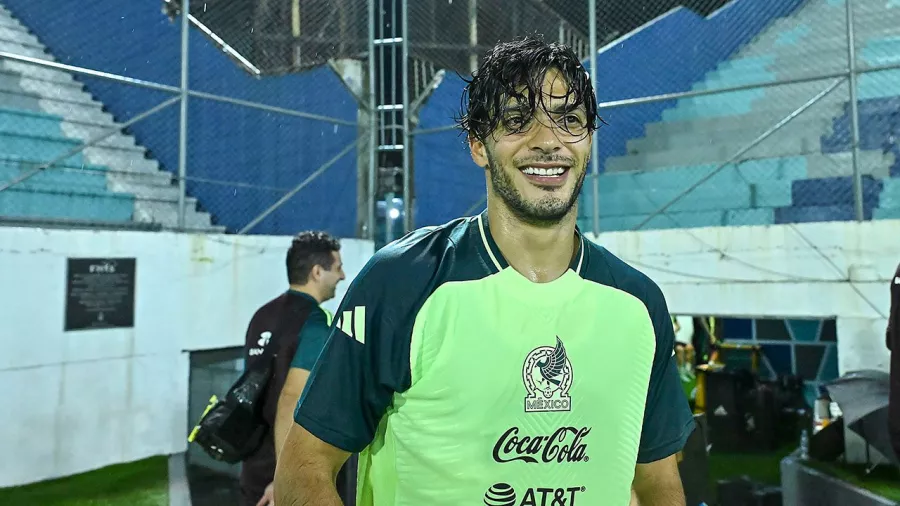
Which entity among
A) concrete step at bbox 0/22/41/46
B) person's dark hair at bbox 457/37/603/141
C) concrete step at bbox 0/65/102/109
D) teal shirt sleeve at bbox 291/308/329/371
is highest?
concrete step at bbox 0/22/41/46

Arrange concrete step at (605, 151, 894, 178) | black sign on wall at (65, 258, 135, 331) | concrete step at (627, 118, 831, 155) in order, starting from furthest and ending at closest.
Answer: concrete step at (627, 118, 831, 155) < concrete step at (605, 151, 894, 178) < black sign on wall at (65, 258, 135, 331)

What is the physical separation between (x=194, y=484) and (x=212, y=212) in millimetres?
3745

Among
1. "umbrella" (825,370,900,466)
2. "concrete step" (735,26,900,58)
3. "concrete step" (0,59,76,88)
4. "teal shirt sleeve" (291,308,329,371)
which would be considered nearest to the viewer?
"teal shirt sleeve" (291,308,329,371)

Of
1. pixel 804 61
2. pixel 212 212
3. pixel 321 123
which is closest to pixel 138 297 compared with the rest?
pixel 212 212

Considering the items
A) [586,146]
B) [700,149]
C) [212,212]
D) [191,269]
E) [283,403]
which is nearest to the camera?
[586,146]

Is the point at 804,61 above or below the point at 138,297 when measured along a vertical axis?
above

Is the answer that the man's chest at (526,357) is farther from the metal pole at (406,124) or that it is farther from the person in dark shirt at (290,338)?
the metal pole at (406,124)

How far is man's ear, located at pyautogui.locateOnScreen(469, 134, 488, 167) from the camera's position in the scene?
4.82 feet

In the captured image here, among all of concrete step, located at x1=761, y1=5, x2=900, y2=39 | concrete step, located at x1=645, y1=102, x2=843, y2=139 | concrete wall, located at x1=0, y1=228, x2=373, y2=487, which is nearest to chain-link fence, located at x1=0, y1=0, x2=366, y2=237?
concrete wall, located at x1=0, y1=228, x2=373, y2=487

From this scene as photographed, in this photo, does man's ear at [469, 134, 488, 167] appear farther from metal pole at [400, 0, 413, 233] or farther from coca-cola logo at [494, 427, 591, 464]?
metal pole at [400, 0, 413, 233]

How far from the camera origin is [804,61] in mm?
6852

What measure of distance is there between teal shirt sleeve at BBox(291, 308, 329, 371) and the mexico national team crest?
5.02ft

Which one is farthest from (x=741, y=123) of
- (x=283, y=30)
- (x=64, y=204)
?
(x=64, y=204)

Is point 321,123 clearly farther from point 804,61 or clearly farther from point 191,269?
point 804,61
